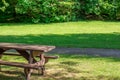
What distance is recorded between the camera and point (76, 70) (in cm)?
894

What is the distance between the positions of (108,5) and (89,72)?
19980 millimetres

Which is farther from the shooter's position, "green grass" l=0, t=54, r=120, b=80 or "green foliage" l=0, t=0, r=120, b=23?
"green foliage" l=0, t=0, r=120, b=23

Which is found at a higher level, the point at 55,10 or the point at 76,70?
the point at 76,70

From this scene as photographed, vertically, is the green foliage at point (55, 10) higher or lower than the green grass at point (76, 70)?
lower

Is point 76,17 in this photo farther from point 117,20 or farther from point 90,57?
point 90,57

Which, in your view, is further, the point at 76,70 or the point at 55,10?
the point at 55,10

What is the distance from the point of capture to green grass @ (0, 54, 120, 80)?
822cm

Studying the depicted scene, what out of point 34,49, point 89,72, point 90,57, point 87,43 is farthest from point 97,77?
point 87,43

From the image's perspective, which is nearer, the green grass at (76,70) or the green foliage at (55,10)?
the green grass at (76,70)

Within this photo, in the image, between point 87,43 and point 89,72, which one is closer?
point 89,72

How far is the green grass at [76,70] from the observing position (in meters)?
8.22

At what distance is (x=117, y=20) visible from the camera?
28.3 m

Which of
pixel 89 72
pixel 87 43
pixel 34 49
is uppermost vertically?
pixel 34 49

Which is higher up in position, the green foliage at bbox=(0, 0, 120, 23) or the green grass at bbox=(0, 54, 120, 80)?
the green grass at bbox=(0, 54, 120, 80)
